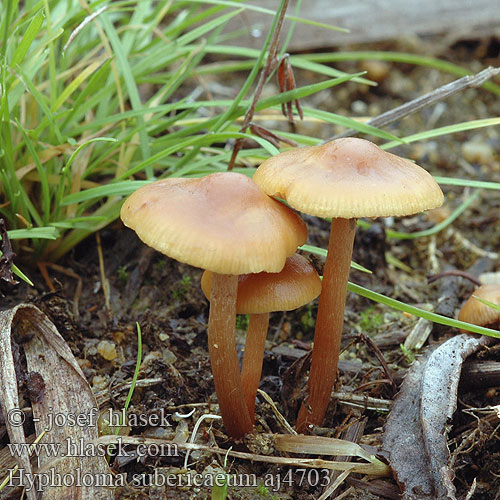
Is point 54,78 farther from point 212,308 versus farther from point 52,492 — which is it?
point 52,492

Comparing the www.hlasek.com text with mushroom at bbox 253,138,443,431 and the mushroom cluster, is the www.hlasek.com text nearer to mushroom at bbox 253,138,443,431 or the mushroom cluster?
mushroom at bbox 253,138,443,431

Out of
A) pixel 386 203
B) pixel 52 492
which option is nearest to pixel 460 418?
pixel 386 203

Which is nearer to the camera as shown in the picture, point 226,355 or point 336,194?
point 336,194

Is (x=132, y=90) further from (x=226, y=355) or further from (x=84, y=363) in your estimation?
(x=226, y=355)

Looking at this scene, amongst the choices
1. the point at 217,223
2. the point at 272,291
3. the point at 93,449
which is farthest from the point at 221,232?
the point at 93,449

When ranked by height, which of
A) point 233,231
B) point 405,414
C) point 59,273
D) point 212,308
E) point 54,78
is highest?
point 54,78

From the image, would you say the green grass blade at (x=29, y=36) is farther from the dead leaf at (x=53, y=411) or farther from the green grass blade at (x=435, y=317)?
the green grass blade at (x=435, y=317)

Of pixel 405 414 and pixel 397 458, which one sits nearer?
pixel 397 458

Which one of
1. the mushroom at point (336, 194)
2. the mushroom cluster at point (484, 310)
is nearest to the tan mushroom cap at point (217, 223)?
the mushroom at point (336, 194)
